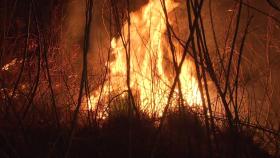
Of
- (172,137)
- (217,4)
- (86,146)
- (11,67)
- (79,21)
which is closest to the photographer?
(86,146)

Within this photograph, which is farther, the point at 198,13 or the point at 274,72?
the point at 274,72

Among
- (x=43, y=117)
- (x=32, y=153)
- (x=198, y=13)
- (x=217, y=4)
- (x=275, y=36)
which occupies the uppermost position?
(x=217, y=4)

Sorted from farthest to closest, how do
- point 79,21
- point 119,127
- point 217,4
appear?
point 79,21 → point 217,4 → point 119,127

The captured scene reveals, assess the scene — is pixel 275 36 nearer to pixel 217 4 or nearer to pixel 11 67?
pixel 217 4

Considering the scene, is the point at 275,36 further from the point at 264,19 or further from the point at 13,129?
the point at 13,129

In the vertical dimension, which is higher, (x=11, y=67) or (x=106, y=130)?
(x=11, y=67)

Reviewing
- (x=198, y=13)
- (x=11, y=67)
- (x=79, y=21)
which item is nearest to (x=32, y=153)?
(x=198, y=13)

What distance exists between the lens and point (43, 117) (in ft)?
6.61

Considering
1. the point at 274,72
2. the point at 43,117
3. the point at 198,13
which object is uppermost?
the point at 274,72

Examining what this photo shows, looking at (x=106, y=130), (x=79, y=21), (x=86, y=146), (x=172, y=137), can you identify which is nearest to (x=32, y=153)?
(x=86, y=146)

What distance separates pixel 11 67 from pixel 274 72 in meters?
2.67

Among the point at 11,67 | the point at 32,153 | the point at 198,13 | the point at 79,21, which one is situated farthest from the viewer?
the point at 79,21

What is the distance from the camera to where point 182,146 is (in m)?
1.67

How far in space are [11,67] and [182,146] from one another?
8.04 ft
